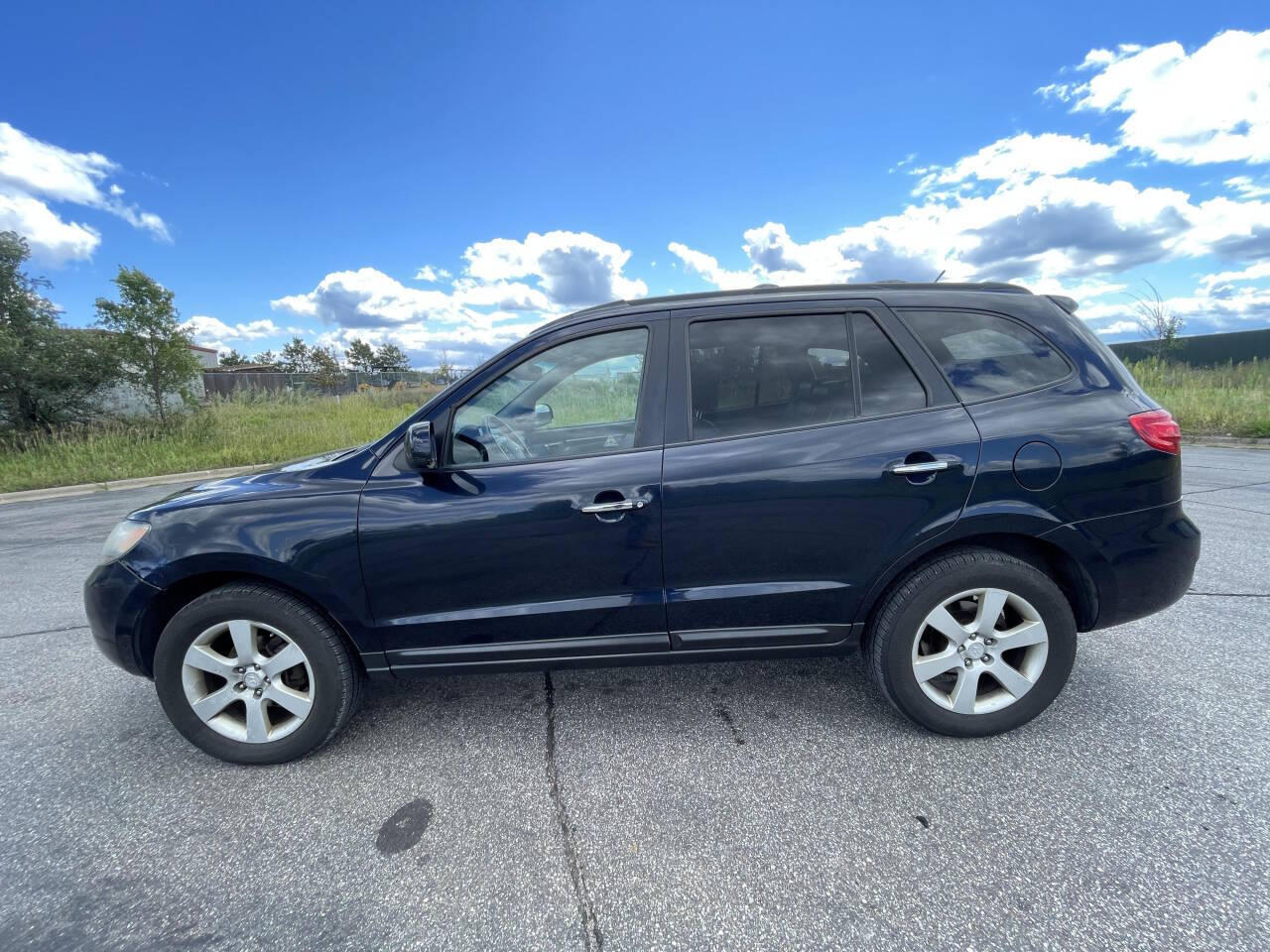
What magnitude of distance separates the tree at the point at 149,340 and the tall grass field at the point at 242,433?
0.91m

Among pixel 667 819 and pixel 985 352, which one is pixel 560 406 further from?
pixel 985 352

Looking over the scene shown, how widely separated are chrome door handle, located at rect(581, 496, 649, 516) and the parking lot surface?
3.30 ft

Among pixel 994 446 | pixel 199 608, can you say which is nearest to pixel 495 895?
pixel 199 608

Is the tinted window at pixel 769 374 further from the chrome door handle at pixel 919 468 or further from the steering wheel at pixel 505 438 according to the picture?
the steering wheel at pixel 505 438

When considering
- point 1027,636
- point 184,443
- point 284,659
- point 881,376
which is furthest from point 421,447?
point 184,443

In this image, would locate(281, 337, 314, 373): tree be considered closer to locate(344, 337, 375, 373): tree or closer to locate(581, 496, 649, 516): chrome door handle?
locate(344, 337, 375, 373): tree

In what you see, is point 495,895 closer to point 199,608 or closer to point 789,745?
point 789,745

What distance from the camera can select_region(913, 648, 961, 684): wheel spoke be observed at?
2.27 m

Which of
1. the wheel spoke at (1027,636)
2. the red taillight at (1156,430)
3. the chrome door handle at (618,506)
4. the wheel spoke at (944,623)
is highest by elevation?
the red taillight at (1156,430)

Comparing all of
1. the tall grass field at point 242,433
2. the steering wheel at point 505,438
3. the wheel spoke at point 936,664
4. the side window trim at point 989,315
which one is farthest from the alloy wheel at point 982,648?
the tall grass field at point 242,433

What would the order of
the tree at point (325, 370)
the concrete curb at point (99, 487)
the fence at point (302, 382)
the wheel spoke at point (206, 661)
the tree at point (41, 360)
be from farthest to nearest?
the tree at point (325, 370) → the fence at point (302, 382) → the tree at point (41, 360) → the concrete curb at point (99, 487) → the wheel spoke at point (206, 661)

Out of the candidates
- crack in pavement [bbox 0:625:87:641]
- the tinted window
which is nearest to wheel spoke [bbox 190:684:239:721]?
the tinted window

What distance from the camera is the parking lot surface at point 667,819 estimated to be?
5.27ft

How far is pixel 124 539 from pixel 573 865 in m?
2.16
